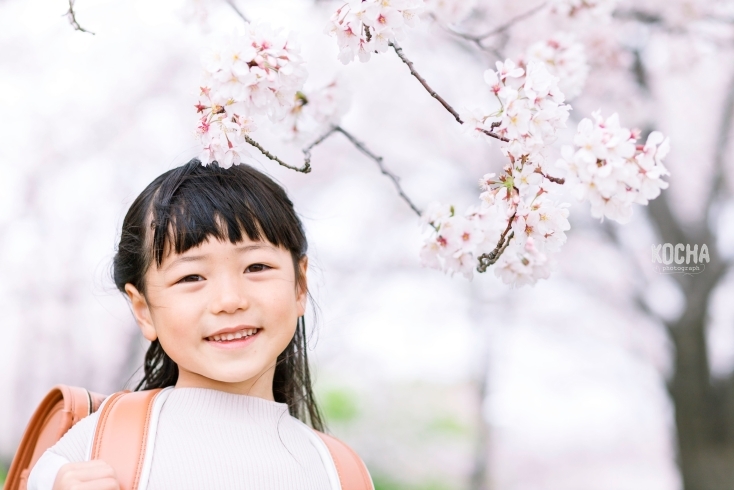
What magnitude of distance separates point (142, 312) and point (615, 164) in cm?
84

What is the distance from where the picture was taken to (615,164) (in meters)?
1.01

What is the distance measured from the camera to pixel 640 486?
18.6 feet

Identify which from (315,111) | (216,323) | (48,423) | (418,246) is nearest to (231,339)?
(216,323)

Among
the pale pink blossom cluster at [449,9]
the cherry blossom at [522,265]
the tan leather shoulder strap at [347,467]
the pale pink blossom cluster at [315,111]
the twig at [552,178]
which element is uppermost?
the pale pink blossom cluster at [449,9]

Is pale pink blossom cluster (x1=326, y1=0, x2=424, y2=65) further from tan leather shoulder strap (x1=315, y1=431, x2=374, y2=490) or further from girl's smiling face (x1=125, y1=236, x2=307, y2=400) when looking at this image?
tan leather shoulder strap (x1=315, y1=431, x2=374, y2=490)

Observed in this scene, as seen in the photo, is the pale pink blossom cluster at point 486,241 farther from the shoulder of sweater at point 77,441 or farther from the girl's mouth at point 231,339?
the shoulder of sweater at point 77,441

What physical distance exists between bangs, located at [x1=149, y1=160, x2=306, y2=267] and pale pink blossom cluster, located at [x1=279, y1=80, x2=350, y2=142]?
0.91 ft

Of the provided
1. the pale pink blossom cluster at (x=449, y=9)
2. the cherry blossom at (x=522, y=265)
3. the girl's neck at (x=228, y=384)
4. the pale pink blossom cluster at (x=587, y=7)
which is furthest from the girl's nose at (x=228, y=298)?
the pale pink blossom cluster at (x=587, y=7)

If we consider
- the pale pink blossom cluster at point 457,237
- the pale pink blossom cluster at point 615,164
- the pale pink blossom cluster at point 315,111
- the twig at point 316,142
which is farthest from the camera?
the pale pink blossom cluster at point 315,111

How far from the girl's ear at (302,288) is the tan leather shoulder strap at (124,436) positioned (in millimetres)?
322

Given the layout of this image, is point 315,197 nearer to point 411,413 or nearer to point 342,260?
point 342,260

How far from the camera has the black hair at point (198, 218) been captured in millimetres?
1248

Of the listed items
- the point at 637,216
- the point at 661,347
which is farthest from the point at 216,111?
the point at 661,347

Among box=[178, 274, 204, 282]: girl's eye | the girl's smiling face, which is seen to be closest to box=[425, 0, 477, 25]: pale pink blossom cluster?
the girl's smiling face
